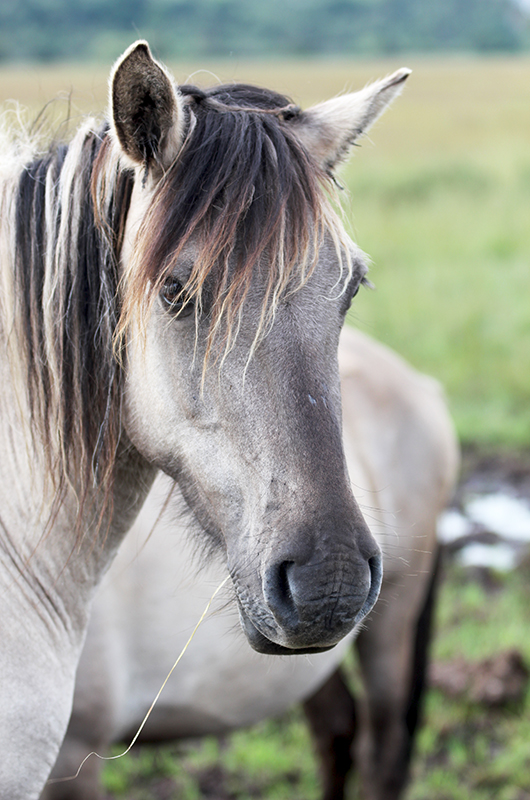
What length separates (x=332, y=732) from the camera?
353cm

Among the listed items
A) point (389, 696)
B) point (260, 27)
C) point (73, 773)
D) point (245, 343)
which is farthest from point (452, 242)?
point (260, 27)

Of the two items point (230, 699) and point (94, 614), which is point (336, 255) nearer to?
point (94, 614)

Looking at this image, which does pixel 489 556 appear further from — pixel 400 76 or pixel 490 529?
pixel 400 76

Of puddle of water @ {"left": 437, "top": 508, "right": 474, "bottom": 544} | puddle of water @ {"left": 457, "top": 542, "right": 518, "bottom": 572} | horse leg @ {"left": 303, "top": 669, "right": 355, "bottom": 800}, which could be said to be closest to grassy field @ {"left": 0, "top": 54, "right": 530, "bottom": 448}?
puddle of water @ {"left": 437, "top": 508, "right": 474, "bottom": 544}

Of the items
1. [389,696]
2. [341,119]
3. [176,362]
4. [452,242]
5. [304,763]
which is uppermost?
[341,119]

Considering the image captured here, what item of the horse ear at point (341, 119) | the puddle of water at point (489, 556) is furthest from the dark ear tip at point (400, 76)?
the puddle of water at point (489, 556)

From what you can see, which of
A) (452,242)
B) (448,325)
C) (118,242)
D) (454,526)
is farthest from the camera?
(452,242)

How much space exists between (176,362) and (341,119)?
759mm

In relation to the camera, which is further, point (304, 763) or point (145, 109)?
point (304, 763)

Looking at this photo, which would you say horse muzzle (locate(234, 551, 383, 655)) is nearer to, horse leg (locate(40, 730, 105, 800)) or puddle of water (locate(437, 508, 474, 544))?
horse leg (locate(40, 730, 105, 800))

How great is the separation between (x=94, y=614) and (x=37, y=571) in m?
0.78

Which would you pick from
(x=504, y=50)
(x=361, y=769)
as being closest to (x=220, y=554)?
(x=361, y=769)

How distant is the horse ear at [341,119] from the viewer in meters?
1.75

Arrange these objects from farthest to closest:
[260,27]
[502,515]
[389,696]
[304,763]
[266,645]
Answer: [260,27] → [502,515] → [304,763] → [389,696] → [266,645]
